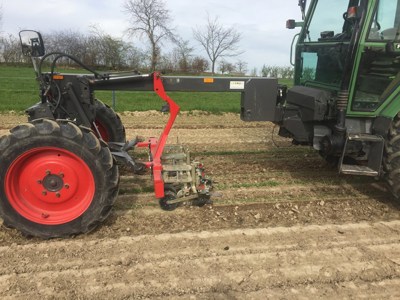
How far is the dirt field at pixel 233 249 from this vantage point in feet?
9.08

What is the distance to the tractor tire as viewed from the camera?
10.5ft

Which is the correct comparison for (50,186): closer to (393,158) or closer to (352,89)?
(352,89)

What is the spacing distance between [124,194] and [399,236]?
3084 millimetres

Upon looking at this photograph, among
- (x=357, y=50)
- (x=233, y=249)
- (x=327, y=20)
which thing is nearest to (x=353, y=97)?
(x=357, y=50)

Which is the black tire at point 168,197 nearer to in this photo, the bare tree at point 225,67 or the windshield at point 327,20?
the windshield at point 327,20

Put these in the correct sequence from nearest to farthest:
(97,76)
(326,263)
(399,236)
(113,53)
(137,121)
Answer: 1. (326,263)
2. (399,236)
3. (97,76)
4. (137,121)
5. (113,53)

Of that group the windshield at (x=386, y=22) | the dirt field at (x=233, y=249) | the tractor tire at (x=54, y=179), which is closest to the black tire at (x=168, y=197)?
the dirt field at (x=233, y=249)

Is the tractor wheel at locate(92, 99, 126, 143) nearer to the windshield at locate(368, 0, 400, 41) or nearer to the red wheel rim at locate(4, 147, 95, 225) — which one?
the red wheel rim at locate(4, 147, 95, 225)

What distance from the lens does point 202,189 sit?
4.02 m

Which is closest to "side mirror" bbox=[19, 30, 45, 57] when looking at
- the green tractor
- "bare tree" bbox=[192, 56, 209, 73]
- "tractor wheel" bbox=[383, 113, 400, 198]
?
the green tractor

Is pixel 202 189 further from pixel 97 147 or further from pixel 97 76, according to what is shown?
pixel 97 76

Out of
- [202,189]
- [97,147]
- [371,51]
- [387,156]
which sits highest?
[371,51]

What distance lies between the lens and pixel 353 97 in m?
4.25

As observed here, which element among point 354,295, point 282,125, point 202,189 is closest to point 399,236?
point 354,295
